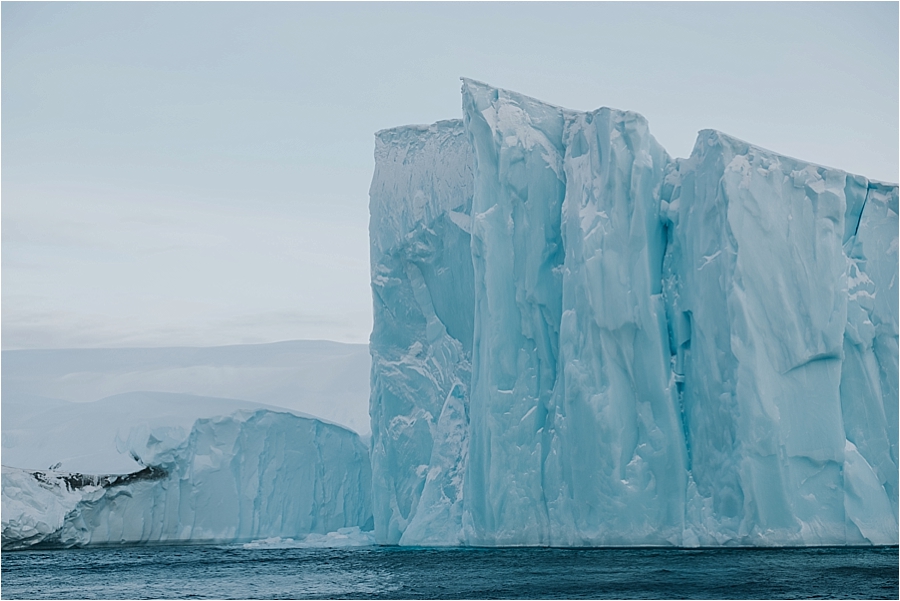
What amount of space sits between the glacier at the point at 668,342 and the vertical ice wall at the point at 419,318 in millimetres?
2060

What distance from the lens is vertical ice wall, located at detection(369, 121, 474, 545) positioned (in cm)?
2431

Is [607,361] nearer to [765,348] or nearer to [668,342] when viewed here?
[668,342]

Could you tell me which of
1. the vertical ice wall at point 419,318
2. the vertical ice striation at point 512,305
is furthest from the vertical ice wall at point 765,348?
the vertical ice wall at point 419,318

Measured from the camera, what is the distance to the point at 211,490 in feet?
86.5

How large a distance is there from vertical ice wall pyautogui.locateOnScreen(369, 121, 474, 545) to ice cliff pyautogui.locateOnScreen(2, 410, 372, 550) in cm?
271

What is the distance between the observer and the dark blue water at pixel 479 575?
41.7 feet

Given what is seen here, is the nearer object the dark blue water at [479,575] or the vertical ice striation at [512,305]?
the dark blue water at [479,575]

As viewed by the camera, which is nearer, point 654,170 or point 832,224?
point 832,224

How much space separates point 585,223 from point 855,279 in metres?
5.33

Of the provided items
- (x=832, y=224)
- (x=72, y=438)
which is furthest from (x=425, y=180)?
(x=72, y=438)

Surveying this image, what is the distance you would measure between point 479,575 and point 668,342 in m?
7.09

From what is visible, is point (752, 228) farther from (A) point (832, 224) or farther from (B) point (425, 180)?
(B) point (425, 180)

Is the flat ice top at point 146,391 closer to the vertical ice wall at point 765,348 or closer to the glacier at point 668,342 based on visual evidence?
the glacier at point 668,342

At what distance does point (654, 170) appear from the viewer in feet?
68.8
